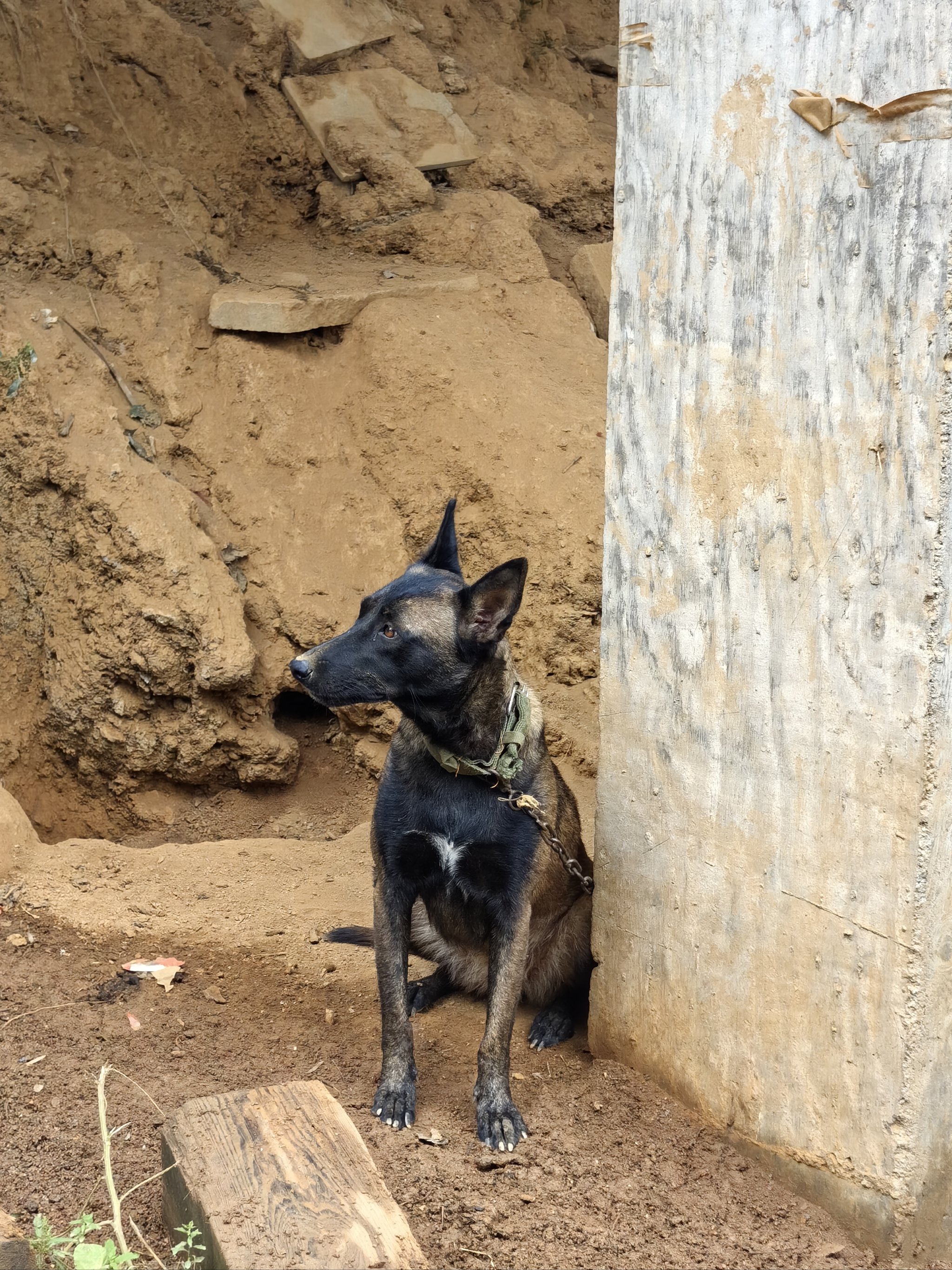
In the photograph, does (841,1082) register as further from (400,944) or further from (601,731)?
(400,944)

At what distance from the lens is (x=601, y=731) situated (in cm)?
326

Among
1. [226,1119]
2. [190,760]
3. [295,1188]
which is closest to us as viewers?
[295,1188]

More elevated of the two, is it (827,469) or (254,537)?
(827,469)

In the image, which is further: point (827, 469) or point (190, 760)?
point (190, 760)

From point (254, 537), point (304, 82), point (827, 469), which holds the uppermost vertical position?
point (304, 82)

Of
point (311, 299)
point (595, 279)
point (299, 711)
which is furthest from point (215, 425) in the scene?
point (595, 279)

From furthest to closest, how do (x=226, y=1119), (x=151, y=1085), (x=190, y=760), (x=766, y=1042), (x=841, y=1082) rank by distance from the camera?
(x=190, y=760) < (x=151, y=1085) < (x=766, y=1042) < (x=841, y=1082) < (x=226, y=1119)

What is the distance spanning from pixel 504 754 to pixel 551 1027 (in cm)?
101

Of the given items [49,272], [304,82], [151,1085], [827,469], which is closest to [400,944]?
[151,1085]

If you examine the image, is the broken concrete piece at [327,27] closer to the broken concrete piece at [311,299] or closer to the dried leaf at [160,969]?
the broken concrete piece at [311,299]

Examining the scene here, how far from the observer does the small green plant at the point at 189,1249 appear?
2240 mm

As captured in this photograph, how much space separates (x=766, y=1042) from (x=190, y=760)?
11.3 ft

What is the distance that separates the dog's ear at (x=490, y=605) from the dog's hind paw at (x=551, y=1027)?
4.40 ft

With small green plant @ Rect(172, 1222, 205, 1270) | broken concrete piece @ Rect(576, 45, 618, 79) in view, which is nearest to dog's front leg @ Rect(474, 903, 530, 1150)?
small green plant @ Rect(172, 1222, 205, 1270)
